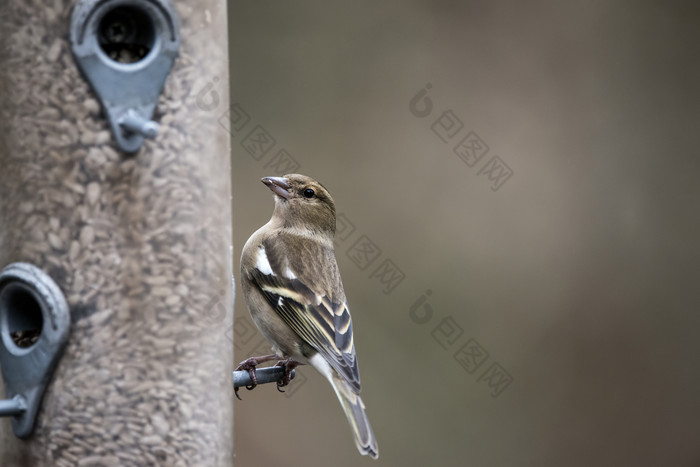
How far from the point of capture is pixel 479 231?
942cm

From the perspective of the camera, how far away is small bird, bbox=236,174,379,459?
5000mm

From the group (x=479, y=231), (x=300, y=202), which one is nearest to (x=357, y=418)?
(x=300, y=202)

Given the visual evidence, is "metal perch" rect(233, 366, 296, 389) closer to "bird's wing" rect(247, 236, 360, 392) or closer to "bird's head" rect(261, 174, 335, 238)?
"bird's wing" rect(247, 236, 360, 392)

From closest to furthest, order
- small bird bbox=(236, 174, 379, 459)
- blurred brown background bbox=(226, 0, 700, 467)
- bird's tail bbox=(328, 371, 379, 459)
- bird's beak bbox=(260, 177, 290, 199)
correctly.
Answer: bird's tail bbox=(328, 371, 379, 459), small bird bbox=(236, 174, 379, 459), bird's beak bbox=(260, 177, 290, 199), blurred brown background bbox=(226, 0, 700, 467)

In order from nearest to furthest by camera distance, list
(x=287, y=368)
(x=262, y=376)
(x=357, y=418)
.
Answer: (x=357, y=418) < (x=262, y=376) < (x=287, y=368)

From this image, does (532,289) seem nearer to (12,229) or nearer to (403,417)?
(403,417)

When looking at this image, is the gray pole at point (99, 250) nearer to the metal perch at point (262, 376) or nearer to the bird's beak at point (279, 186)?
the metal perch at point (262, 376)

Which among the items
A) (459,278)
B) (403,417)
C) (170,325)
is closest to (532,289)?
(459,278)

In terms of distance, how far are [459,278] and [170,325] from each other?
572 centimetres

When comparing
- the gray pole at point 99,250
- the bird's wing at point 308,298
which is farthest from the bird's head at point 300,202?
the gray pole at point 99,250

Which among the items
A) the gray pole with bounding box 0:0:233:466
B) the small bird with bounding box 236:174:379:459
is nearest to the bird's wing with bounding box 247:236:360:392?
the small bird with bounding box 236:174:379:459

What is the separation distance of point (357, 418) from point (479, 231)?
4.92m

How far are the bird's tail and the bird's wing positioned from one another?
5 centimetres

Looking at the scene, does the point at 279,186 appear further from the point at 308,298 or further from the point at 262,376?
the point at 262,376
